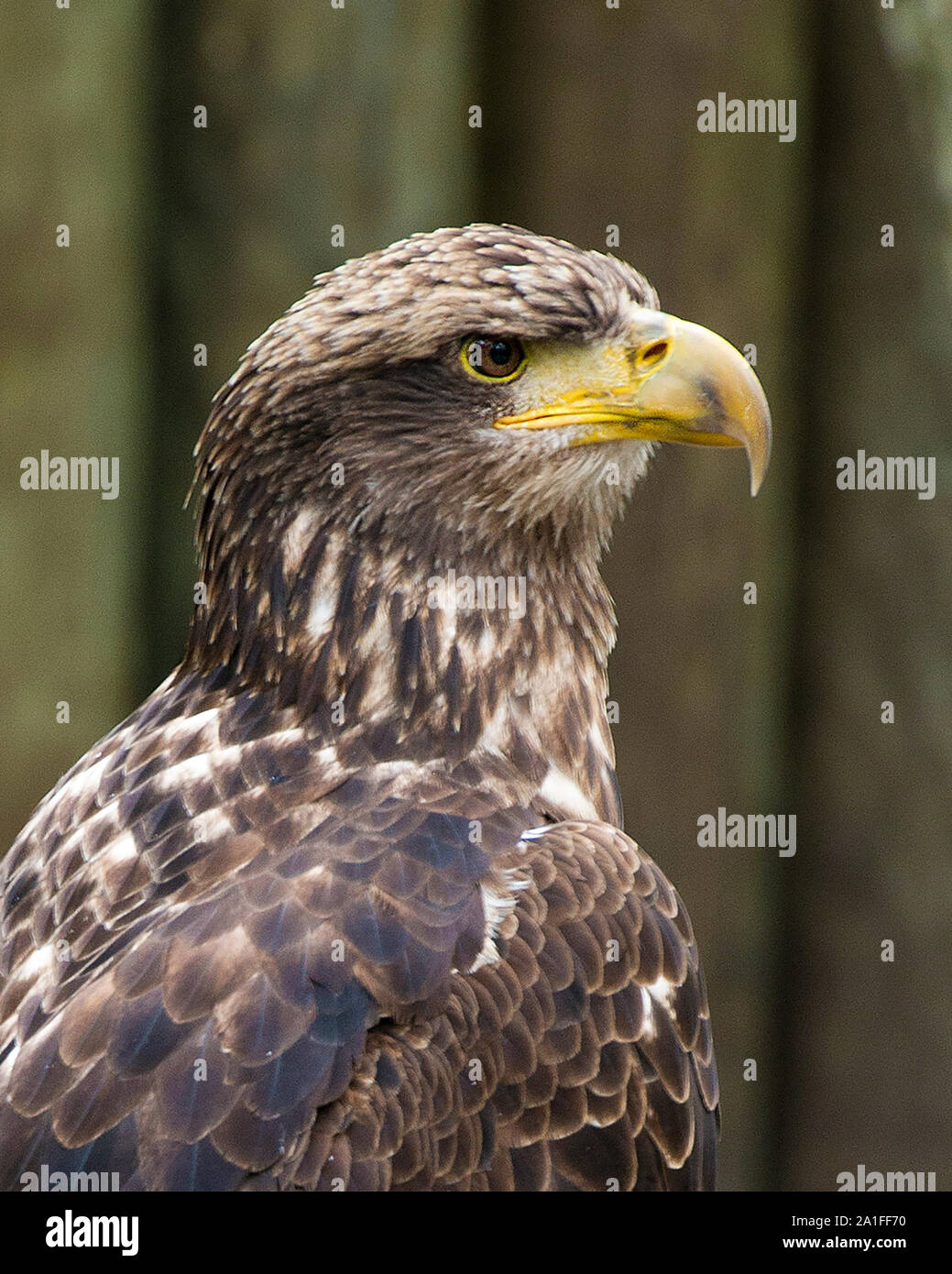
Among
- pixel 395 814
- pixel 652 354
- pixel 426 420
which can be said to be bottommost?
pixel 395 814

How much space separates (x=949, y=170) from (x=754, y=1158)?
2700mm

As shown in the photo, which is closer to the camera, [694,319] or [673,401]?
[673,401]

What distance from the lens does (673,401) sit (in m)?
2.86

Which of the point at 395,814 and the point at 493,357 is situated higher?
the point at 493,357

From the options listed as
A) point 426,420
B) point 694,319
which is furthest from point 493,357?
point 694,319

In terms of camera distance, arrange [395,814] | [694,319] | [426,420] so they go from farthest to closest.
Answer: [694,319], [426,420], [395,814]

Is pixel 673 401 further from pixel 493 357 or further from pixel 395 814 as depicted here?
pixel 395 814

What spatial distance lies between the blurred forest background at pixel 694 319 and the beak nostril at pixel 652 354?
129 cm

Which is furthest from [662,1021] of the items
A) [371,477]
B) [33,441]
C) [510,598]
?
[33,441]

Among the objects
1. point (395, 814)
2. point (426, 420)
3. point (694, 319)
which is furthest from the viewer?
point (694, 319)

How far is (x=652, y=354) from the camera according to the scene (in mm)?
2883

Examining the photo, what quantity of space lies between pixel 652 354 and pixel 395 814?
88 cm

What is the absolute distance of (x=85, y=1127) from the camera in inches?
93.0
